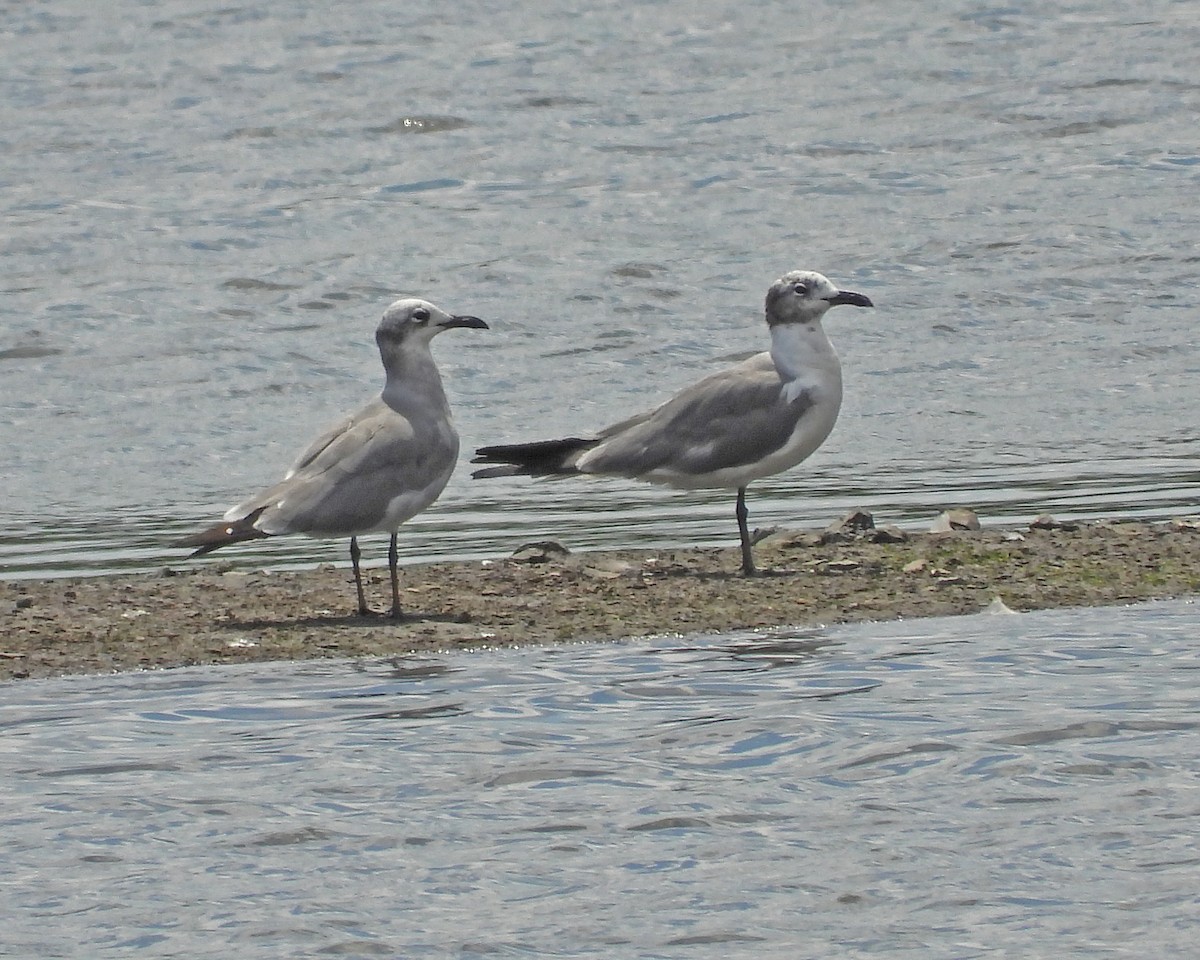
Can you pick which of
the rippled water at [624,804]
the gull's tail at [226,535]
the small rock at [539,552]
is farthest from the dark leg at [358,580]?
the small rock at [539,552]

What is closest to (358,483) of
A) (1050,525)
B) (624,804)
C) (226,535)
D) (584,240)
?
(226,535)

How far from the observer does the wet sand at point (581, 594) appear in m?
8.82

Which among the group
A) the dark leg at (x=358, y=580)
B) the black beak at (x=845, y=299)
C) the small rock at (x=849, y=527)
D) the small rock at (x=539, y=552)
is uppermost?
the black beak at (x=845, y=299)

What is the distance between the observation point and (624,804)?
6484mm

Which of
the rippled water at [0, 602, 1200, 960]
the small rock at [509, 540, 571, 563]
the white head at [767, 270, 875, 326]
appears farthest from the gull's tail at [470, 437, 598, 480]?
the rippled water at [0, 602, 1200, 960]

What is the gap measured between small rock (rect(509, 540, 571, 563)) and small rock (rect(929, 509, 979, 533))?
64.0 inches

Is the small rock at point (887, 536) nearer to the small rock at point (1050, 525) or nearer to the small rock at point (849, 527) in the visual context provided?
the small rock at point (849, 527)

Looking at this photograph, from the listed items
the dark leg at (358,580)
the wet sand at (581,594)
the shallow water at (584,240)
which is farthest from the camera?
the shallow water at (584,240)

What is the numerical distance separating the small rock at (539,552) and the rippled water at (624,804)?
6.28 feet

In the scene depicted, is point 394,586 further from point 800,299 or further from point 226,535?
point 800,299

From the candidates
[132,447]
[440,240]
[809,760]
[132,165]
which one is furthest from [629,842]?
[132,165]

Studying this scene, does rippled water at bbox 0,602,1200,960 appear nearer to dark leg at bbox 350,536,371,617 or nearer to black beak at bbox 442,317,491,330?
dark leg at bbox 350,536,371,617

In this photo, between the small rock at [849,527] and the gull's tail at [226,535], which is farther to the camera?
the small rock at [849,527]

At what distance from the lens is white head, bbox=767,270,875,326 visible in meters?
10.8
